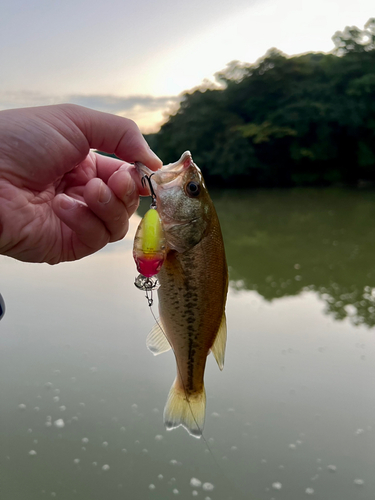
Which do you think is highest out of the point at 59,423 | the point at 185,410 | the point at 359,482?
the point at 185,410

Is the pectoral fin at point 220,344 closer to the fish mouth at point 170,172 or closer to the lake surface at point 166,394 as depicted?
the fish mouth at point 170,172

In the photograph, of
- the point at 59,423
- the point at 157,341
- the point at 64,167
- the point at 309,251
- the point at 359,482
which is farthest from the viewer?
the point at 309,251

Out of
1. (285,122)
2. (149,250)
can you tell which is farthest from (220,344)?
(285,122)

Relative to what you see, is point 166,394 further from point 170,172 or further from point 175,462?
point 170,172

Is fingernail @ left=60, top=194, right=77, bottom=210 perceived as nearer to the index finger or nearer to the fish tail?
the index finger

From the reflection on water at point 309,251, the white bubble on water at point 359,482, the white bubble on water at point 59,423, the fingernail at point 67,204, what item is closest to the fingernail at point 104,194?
the fingernail at point 67,204

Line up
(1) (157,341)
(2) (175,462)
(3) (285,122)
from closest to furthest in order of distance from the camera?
(1) (157,341) → (2) (175,462) → (3) (285,122)

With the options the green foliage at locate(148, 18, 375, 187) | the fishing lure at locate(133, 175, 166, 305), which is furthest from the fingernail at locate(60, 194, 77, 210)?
the green foliage at locate(148, 18, 375, 187)
